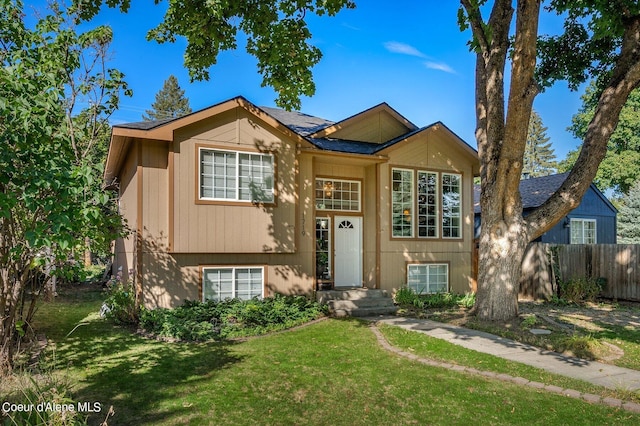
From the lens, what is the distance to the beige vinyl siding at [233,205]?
9320 millimetres

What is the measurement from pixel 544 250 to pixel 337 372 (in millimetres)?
11026

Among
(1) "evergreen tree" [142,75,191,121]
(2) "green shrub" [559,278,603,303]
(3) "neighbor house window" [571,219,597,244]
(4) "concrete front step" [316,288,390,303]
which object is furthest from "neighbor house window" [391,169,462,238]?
Answer: (1) "evergreen tree" [142,75,191,121]

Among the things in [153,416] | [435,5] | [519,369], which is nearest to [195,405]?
[153,416]

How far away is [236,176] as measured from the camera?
990 centimetres

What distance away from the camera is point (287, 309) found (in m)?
9.37

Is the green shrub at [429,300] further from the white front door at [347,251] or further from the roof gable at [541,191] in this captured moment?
the roof gable at [541,191]

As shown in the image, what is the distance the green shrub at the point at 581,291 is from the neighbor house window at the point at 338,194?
7.22 m

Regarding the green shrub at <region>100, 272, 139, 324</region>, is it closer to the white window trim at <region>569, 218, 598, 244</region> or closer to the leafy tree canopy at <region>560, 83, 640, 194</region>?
the white window trim at <region>569, 218, 598, 244</region>

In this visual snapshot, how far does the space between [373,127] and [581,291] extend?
8395 mm

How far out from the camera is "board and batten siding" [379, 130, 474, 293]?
12086mm

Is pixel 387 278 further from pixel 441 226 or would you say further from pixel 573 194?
→ pixel 573 194

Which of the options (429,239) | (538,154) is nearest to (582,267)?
(429,239)

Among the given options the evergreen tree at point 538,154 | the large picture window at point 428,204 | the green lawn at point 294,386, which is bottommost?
the green lawn at point 294,386

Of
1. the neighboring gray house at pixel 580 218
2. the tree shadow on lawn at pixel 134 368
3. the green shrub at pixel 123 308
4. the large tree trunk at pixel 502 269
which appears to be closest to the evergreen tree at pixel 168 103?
the neighboring gray house at pixel 580 218
